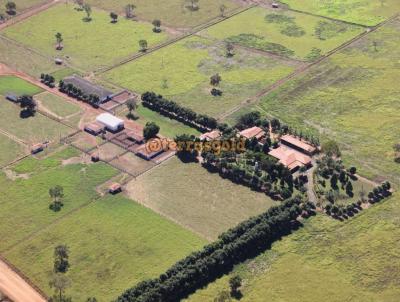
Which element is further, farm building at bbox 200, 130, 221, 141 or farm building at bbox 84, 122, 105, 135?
farm building at bbox 84, 122, 105, 135

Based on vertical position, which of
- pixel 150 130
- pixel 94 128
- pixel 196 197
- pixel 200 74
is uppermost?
pixel 150 130

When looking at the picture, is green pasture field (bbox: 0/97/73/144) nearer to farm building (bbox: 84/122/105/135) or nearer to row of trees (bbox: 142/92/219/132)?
farm building (bbox: 84/122/105/135)

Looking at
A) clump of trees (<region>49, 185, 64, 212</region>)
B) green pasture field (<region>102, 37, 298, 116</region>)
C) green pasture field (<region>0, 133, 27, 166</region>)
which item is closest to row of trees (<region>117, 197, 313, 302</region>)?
clump of trees (<region>49, 185, 64, 212</region>)

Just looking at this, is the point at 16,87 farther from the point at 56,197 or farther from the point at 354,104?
the point at 354,104

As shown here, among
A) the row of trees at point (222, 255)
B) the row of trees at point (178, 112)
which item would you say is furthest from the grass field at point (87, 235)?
the row of trees at point (178, 112)

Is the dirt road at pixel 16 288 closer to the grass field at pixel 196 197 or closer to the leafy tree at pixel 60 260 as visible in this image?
the leafy tree at pixel 60 260

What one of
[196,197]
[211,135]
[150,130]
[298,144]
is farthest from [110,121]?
[298,144]
